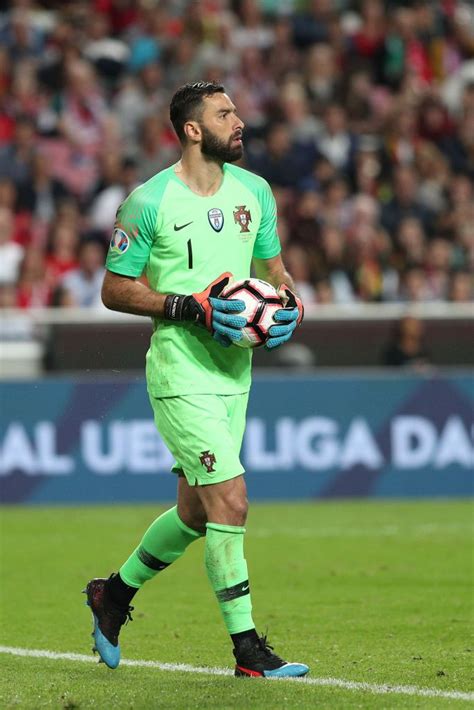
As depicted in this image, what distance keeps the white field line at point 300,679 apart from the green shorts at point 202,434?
867 mm

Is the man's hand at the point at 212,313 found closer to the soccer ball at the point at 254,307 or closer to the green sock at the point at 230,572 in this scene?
the soccer ball at the point at 254,307

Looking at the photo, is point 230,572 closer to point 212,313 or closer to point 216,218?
point 212,313

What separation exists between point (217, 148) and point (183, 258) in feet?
1.64

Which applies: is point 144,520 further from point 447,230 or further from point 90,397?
point 447,230

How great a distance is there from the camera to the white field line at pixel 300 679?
5941 mm

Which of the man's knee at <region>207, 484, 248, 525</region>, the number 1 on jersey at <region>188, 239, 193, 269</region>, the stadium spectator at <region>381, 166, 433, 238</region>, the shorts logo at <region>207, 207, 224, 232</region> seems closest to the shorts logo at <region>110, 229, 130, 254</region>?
the number 1 on jersey at <region>188, 239, 193, 269</region>

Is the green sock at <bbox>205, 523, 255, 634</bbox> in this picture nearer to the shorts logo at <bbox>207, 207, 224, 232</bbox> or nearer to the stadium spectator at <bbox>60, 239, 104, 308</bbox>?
the shorts logo at <bbox>207, 207, 224, 232</bbox>

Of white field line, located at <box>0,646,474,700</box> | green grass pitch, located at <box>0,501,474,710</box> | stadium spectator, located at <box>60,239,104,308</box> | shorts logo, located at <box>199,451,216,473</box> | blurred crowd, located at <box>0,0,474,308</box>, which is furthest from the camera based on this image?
blurred crowd, located at <box>0,0,474,308</box>

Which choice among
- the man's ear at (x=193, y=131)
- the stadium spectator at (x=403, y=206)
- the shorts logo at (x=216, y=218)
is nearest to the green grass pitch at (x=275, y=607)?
the shorts logo at (x=216, y=218)

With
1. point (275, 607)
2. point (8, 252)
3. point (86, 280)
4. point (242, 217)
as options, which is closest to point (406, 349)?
point (86, 280)

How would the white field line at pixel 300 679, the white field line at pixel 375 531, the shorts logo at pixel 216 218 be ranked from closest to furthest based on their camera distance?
the white field line at pixel 300 679 → the shorts logo at pixel 216 218 → the white field line at pixel 375 531

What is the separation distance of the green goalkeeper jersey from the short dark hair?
0.83 ft

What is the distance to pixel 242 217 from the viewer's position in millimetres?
6719

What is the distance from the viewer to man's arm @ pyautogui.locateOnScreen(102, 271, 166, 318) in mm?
6523
